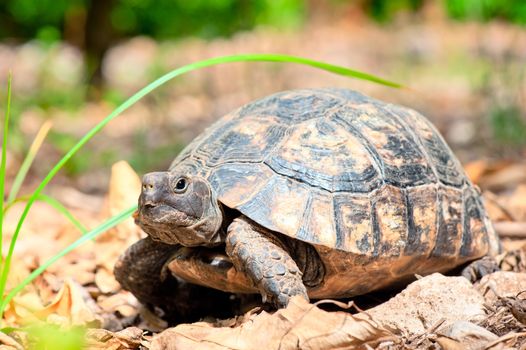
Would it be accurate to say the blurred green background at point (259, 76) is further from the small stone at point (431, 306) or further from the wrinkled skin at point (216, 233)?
the wrinkled skin at point (216, 233)

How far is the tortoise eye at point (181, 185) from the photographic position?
8.84 ft

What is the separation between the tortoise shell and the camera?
9.10 ft

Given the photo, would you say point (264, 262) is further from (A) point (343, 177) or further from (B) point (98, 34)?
(B) point (98, 34)

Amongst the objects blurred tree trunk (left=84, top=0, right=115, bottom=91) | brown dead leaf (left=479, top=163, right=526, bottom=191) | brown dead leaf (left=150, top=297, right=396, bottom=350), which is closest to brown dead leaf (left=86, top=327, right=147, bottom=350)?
brown dead leaf (left=150, top=297, right=396, bottom=350)

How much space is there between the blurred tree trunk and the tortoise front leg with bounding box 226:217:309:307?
448 inches

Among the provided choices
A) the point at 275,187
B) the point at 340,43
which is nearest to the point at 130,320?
the point at 275,187

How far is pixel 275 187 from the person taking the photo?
2791 millimetres

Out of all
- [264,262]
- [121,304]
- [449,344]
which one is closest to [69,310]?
[121,304]

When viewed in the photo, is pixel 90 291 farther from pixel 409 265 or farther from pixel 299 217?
pixel 409 265

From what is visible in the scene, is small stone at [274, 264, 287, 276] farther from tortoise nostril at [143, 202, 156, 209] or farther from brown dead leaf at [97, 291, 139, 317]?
brown dead leaf at [97, 291, 139, 317]

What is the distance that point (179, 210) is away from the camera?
2.69 metres

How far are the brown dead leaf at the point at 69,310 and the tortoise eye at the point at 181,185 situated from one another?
0.81m

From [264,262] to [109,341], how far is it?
0.63 meters

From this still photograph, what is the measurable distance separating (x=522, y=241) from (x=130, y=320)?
2140mm
